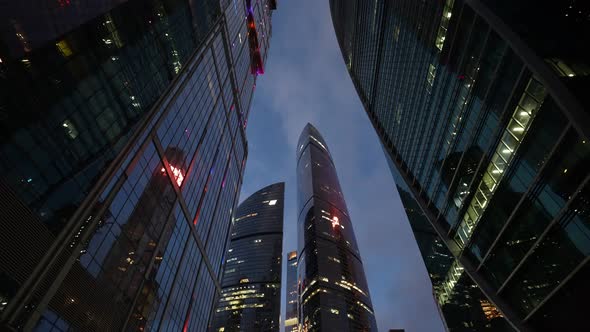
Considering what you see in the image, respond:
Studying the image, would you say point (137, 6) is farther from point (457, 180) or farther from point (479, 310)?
point (479, 310)

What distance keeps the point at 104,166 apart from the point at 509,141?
39587 mm

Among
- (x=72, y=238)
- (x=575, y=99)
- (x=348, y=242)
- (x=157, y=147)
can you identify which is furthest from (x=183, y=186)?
(x=348, y=242)

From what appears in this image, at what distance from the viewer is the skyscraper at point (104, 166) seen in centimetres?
2155

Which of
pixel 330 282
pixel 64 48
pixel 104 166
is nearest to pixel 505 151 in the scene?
pixel 104 166

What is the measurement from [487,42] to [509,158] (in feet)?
40.6

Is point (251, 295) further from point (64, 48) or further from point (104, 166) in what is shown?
point (64, 48)

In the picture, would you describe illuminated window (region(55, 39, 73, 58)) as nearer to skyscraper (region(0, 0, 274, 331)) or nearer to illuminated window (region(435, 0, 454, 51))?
skyscraper (region(0, 0, 274, 331))

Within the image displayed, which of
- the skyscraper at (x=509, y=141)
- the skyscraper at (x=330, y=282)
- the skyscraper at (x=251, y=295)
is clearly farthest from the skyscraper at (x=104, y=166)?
the skyscraper at (x=251, y=295)

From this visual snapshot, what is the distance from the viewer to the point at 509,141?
110ft

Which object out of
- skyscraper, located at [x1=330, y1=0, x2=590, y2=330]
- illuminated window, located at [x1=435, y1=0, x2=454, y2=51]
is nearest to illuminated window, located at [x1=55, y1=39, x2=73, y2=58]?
skyscraper, located at [x1=330, y1=0, x2=590, y2=330]

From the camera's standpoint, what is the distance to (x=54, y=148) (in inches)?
963

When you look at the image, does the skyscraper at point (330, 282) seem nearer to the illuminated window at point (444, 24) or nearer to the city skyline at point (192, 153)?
the city skyline at point (192, 153)

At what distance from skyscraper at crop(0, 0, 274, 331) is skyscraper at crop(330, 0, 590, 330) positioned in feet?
119

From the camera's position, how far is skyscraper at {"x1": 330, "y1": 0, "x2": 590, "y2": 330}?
28.1 metres
